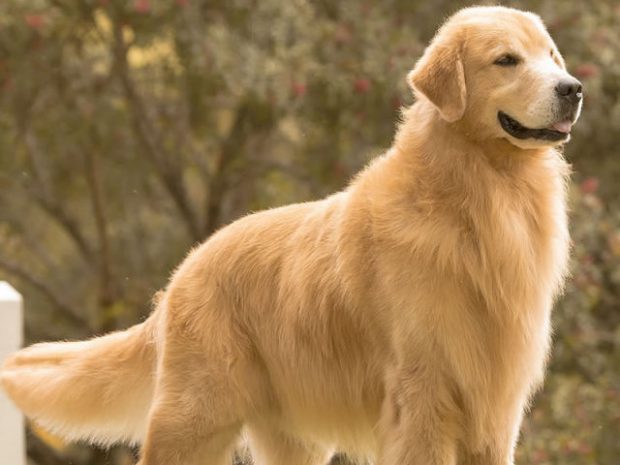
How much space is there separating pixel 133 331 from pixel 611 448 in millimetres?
4741

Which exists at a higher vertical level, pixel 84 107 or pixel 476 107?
pixel 476 107

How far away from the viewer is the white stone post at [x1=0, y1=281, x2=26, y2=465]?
4.90m

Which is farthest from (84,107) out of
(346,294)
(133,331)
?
(346,294)

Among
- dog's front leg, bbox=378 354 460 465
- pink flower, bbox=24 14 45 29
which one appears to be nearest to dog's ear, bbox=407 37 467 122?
dog's front leg, bbox=378 354 460 465

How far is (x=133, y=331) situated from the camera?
5.29 metres

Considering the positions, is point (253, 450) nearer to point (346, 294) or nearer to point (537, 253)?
point (346, 294)

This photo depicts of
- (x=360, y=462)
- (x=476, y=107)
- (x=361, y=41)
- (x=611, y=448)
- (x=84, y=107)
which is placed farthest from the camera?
(x=84, y=107)

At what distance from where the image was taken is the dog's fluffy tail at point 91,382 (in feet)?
16.9

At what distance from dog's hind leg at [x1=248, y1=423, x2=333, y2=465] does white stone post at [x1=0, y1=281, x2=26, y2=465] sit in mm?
879

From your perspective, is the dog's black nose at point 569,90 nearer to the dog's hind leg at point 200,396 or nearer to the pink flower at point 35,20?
the dog's hind leg at point 200,396

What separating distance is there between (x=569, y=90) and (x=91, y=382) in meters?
2.18

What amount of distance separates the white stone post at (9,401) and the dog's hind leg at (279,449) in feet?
2.88

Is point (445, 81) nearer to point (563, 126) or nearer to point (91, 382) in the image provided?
point (563, 126)

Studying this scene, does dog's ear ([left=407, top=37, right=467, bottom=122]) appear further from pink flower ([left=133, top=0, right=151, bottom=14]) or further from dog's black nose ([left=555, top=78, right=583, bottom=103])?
pink flower ([left=133, top=0, right=151, bottom=14])
